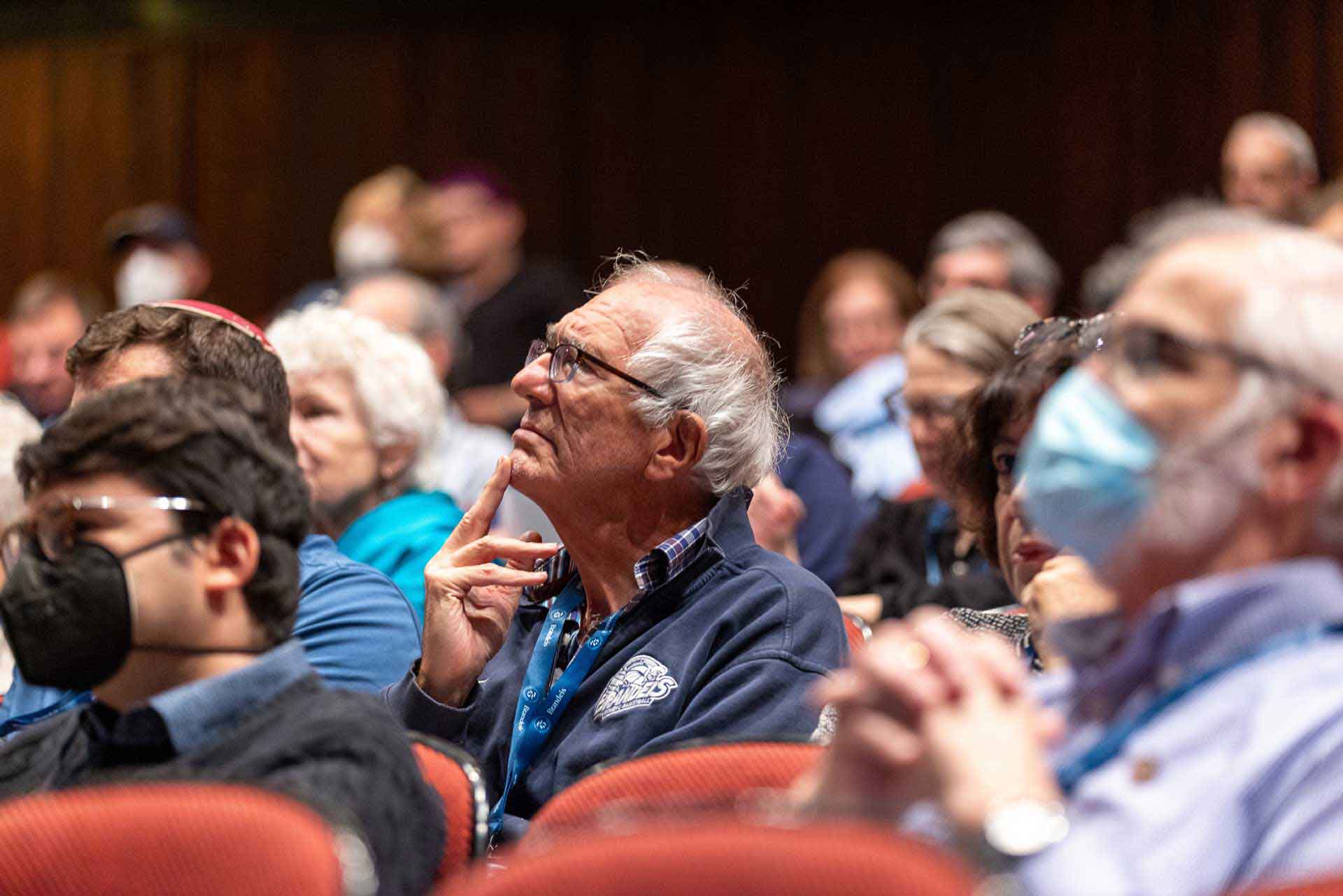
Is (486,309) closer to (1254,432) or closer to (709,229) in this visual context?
(709,229)

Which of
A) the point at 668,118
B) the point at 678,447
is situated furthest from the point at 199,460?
the point at 668,118

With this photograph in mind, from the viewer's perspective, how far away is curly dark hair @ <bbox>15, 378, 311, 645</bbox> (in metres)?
1.74

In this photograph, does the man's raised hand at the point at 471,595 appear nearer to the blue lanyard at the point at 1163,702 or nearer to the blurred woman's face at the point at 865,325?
the blue lanyard at the point at 1163,702

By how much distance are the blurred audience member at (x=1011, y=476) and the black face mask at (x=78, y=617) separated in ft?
3.47

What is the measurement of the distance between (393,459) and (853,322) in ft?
8.44

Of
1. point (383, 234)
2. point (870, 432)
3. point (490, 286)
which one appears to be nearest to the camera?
point (870, 432)

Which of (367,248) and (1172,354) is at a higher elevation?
(1172,354)

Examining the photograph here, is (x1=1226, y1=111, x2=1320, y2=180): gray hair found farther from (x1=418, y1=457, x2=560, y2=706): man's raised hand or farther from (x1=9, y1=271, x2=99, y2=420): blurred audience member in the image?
(x1=9, y1=271, x2=99, y2=420): blurred audience member

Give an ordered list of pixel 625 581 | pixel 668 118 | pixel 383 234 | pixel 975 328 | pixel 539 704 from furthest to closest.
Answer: pixel 668 118 < pixel 383 234 < pixel 975 328 < pixel 625 581 < pixel 539 704

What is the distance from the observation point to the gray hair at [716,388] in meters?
2.54

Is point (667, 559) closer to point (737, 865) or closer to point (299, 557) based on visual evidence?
point (299, 557)

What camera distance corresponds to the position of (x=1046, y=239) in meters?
6.68

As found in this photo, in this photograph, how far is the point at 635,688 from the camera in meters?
2.28

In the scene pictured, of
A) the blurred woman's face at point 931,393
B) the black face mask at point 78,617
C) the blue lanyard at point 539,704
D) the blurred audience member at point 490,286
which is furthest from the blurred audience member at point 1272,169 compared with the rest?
the black face mask at point 78,617
